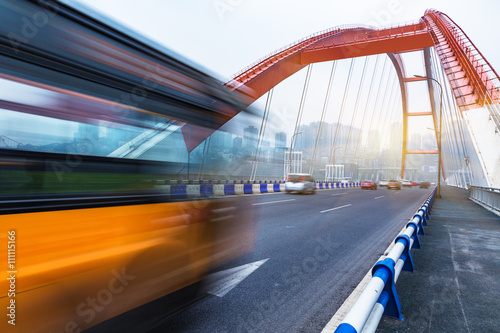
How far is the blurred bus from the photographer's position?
5.75ft

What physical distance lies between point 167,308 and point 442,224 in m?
8.73

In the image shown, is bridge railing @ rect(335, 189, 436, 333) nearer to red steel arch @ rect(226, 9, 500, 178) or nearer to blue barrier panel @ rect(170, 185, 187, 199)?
blue barrier panel @ rect(170, 185, 187, 199)

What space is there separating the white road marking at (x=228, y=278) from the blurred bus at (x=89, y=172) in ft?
1.21

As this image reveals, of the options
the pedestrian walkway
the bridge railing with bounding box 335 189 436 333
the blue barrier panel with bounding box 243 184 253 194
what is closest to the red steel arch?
the blue barrier panel with bounding box 243 184 253 194

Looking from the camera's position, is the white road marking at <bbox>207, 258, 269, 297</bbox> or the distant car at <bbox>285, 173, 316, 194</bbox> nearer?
the white road marking at <bbox>207, 258, 269, 297</bbox>

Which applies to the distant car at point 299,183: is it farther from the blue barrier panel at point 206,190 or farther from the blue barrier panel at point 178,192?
the blue barrier panel at point 178,192

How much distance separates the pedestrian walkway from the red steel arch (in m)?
19.5

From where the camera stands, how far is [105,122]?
2.28 metres

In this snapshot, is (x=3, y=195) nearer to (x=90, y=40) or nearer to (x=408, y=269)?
(x=90, y=40)

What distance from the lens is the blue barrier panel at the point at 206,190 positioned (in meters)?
3.11

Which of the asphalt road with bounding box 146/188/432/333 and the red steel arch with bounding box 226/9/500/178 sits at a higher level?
→ the red steel arch with bounding box 226/9/500/178

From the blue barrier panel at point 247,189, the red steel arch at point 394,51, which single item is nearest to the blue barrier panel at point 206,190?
the blue barrier panel at point 247,189

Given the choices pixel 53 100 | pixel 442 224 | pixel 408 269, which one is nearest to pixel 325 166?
pixel 442 224

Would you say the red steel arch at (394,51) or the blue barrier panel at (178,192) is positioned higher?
the red steel arch at (394,51)
